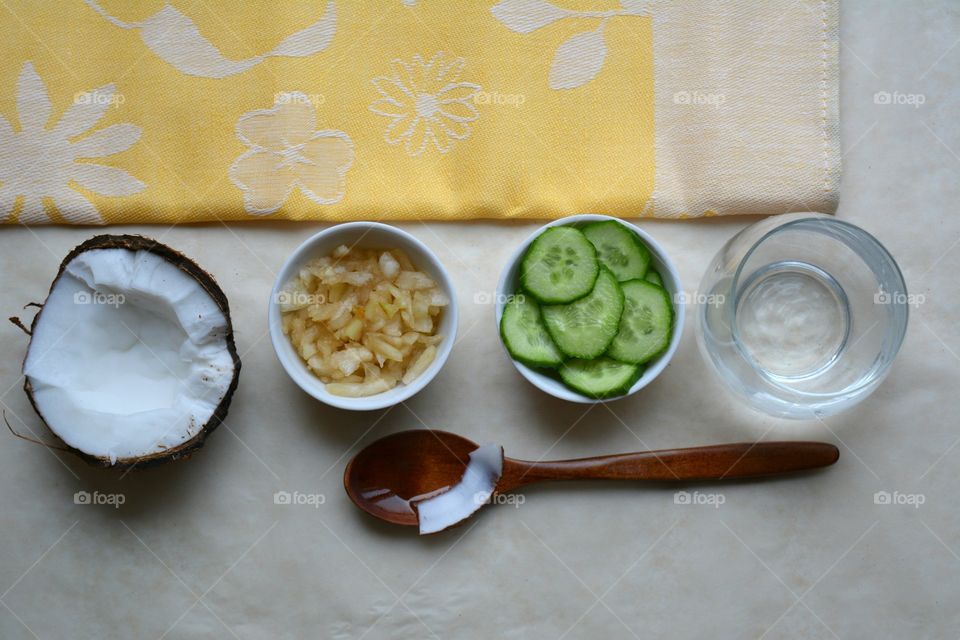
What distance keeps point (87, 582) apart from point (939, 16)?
1842 millimetres

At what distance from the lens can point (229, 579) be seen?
129cm

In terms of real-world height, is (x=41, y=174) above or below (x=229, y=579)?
above

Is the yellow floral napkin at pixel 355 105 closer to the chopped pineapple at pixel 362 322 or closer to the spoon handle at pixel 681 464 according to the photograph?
the chopped pineapple at pixel 362 322

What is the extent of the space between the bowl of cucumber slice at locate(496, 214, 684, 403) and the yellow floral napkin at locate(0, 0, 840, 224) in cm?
12

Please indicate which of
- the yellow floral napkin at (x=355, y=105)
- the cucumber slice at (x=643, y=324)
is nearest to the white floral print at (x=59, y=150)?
the yellow floral napkin at (x=355, y=105)

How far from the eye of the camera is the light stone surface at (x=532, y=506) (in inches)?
51.0

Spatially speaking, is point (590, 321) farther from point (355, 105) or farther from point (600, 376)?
point (355, 105)

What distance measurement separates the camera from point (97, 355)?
48.1 inches

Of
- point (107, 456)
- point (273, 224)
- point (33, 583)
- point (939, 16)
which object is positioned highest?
point (939, 16)

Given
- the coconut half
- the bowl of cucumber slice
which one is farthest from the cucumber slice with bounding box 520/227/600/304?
the coconut half

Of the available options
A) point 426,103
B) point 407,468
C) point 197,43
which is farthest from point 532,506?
point 197,43

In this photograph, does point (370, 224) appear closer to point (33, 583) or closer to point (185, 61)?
point (185, 61)

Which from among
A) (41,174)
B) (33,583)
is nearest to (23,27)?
(41,174)

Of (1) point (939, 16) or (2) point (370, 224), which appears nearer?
(2) point (370, 224)
